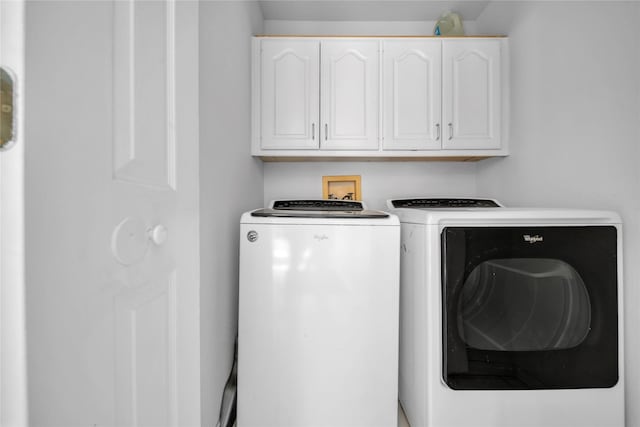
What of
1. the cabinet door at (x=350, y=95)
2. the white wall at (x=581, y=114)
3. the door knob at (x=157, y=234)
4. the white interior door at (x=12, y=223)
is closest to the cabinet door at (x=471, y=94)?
the white wall at (x=581, y=114)

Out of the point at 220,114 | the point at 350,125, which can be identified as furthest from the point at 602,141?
the point at 220,114

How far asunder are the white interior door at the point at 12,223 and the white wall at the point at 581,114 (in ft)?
5.68

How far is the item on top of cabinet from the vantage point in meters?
1.80

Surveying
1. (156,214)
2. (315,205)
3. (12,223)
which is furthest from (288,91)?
(12,223)

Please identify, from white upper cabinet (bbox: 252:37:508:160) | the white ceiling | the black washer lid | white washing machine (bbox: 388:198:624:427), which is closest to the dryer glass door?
white washing machine (bbox: 388:198:624:427)

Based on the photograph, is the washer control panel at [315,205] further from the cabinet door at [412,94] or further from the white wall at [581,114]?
the white wall at [581,114]

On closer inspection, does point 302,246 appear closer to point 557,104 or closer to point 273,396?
point 273,396

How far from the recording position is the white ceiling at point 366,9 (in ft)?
5.91

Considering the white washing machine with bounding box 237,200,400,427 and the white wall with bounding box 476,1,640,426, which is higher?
the white wall with bounding box 476,1,640,426

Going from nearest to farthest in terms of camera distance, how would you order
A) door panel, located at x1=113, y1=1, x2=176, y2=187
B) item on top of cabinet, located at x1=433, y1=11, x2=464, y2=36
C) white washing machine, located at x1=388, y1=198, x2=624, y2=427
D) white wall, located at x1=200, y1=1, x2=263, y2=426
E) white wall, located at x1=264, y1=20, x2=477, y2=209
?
1. door panel, located at x1=113, y1=1, x2=176, y2=187
2. white wall, located at x1=200, y1=1, x2=263, y2=426
3. white washing machine, located at x1=388, y1=198, x2=624, y2=427
4. item on top of cabinet, located at x1=433, y1=11, x2=464, y2=36
5. white wall, located at x1=264, y1=20, x2=477, y2=209

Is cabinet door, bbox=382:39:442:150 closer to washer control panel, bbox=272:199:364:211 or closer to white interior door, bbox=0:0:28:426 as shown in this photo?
washer control panel, bbox=272:199:364:211

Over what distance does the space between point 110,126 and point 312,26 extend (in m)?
1.88

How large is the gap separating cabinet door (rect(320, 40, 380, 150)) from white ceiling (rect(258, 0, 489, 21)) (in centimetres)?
35

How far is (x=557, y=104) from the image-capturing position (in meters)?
1.36
